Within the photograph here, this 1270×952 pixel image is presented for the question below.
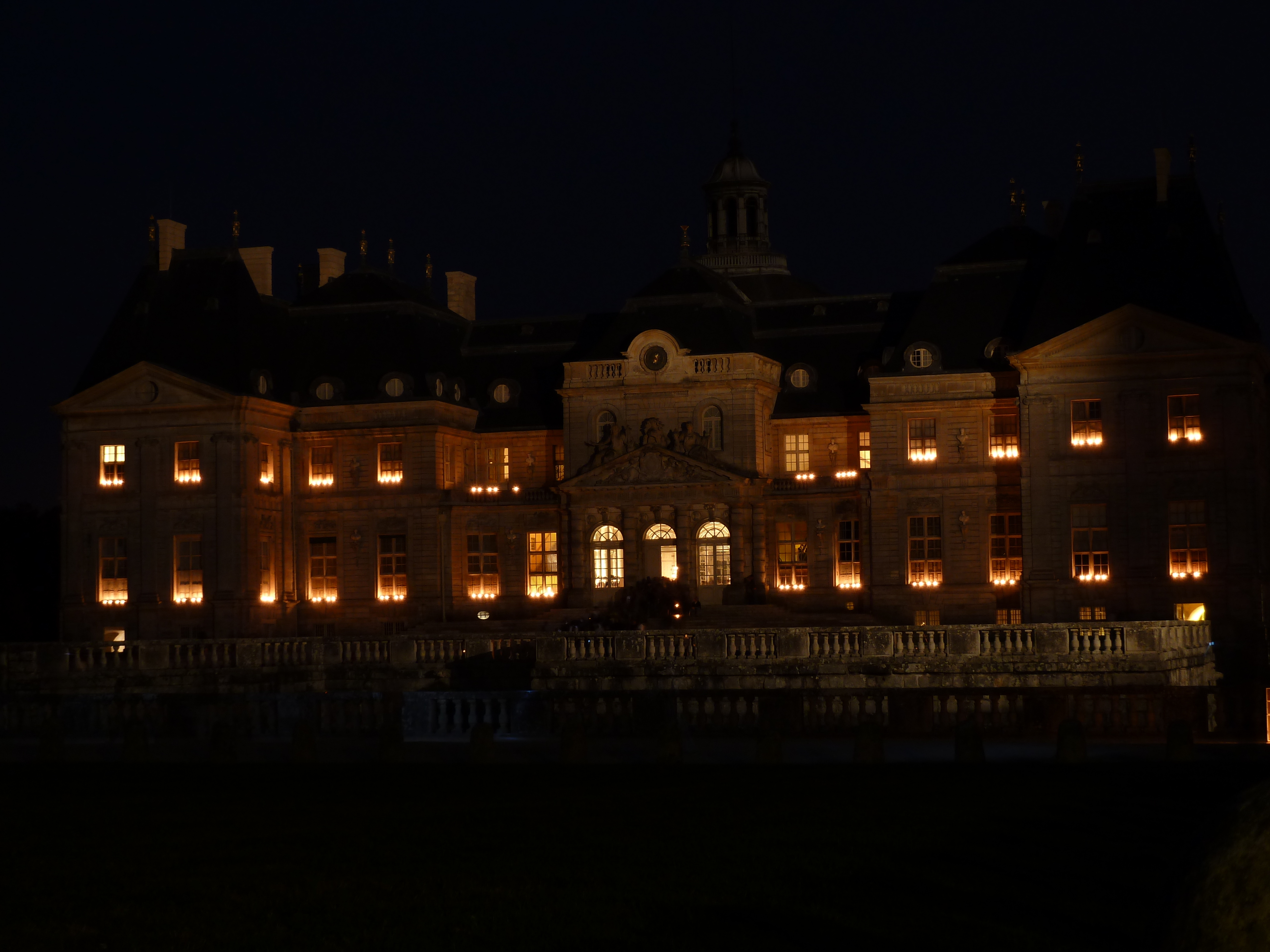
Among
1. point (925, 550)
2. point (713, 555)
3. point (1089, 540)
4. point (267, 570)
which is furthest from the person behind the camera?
point (267, 570)

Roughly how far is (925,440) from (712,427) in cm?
644

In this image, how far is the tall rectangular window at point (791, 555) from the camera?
5916cm

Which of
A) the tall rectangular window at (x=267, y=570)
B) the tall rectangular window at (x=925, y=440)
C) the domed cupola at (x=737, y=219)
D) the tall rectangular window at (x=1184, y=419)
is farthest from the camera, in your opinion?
the domed cupola at (x=737, y=219)

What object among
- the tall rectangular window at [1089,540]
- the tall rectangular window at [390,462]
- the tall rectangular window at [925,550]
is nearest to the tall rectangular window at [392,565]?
the tall rectangular window at [390,462]

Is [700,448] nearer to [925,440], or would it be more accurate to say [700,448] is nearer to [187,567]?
[925,440]

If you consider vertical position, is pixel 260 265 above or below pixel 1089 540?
above

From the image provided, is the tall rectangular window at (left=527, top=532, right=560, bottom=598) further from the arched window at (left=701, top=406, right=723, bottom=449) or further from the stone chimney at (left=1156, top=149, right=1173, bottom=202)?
the stone chimney at (left=1156, top=149, right=1173, bottom=202)

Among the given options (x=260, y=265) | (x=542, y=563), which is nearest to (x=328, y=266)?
(x=260, y=265)

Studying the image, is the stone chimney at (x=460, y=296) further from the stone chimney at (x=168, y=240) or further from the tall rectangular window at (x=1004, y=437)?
the tall rectangular window at (x=1004, y=437)

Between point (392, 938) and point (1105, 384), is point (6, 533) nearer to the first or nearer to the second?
point (1105, 384)

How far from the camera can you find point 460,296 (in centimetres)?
6938

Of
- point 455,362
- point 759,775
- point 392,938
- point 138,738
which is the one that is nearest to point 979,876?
point 392,938

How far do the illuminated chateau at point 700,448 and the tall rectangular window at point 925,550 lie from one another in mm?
76

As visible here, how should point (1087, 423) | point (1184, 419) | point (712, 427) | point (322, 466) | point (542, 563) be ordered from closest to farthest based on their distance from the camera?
→ point (1184, 419)
point (1087, 423)
point (712, 427)
point (542, 563)
point (322, 466)
